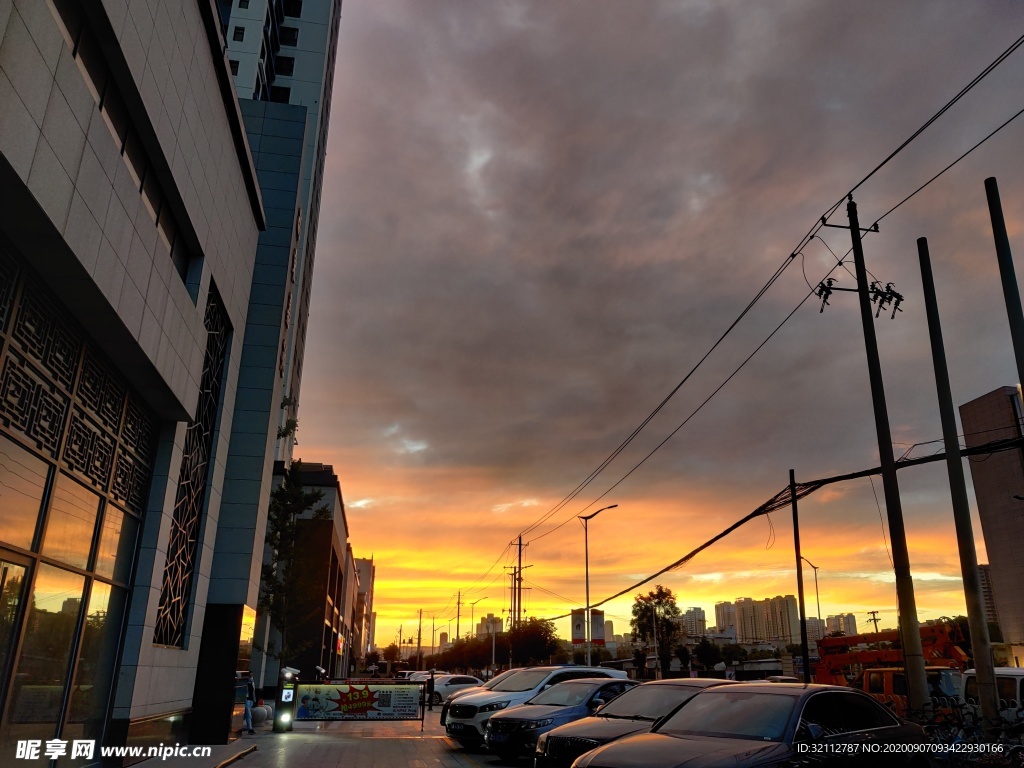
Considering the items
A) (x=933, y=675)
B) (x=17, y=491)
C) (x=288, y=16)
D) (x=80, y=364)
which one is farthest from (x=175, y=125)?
(x=288, y=16)

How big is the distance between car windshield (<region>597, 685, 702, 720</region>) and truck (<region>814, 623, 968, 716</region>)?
9.58 meters

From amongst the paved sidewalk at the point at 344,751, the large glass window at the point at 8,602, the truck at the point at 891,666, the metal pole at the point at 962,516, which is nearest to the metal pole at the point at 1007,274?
the metal pole at the point at 962,516

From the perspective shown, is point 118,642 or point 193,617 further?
point 193,617

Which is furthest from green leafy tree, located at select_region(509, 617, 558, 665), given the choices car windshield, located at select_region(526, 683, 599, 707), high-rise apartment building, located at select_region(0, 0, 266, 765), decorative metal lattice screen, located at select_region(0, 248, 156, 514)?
decorative metal lattice screen, located at select_region(0, 248, 156, 514)

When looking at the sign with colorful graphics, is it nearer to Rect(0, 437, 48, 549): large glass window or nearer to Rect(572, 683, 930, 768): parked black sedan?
Rect(0, 437, 48, 549): large glass window

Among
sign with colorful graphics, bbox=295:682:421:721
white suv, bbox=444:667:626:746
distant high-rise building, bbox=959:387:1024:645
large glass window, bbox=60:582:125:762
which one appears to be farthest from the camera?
distant high-rise building, bbox=959:387:1024:645

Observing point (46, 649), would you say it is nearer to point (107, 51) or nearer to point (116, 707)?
point (116, 707)

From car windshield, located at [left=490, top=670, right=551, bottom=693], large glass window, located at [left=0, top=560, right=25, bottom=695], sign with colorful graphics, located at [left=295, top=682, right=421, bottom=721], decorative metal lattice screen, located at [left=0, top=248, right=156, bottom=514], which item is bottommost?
sign with colorful graphics, located at [left=295, top=682, right=421, bottom=721]

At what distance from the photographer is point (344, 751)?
1550 centimetres

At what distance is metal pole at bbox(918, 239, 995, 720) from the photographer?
37.3 feet

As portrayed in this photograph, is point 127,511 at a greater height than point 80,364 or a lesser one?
lesser

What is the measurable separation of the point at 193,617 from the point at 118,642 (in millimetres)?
3653

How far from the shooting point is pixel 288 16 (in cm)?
6975

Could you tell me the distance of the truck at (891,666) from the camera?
60.6 feet
